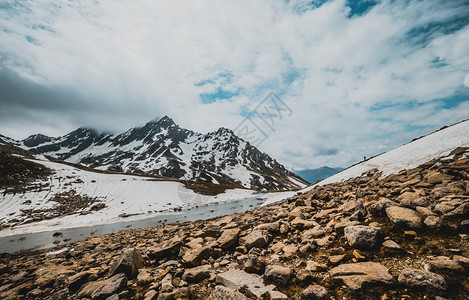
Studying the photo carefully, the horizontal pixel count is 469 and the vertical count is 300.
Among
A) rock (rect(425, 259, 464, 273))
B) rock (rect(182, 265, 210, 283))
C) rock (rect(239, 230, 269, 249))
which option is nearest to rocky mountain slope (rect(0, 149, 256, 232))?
rock (rect(182, 265, 210, 283))

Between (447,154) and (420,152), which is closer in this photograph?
(447,154)

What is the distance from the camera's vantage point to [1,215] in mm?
36500

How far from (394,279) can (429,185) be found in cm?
754

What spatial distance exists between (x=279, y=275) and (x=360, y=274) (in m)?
2.06

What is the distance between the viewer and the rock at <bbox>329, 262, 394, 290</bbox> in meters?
4.30

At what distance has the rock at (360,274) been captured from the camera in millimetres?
4301

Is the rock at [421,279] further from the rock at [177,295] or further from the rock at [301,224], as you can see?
the rock at [177,295]

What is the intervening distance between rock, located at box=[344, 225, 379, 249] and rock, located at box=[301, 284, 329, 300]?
7.08 ft

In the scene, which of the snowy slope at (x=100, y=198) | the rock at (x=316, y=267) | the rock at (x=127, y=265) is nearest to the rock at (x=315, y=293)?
the rock at (x=316, y=267)

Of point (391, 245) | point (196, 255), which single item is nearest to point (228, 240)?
point (196, 255)

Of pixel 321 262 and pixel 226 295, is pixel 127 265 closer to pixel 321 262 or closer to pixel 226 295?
pixel 226 295

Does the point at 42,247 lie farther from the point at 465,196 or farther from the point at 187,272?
the point at 465,196

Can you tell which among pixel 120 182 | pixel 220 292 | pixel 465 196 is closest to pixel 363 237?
pixel 465 196

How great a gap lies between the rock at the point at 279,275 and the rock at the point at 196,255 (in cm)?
318
